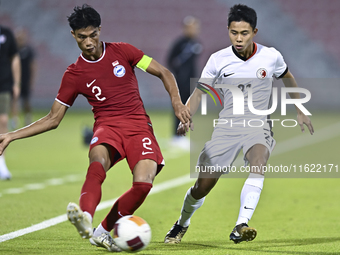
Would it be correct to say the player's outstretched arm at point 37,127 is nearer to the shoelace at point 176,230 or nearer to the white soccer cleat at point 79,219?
the white soccer cleat at point 79,219

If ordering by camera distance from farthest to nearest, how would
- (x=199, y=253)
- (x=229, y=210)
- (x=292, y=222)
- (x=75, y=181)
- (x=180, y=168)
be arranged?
(x=180, y=168)
(x=75, y=181)
(x=229, y=210)
(x=292, y=222)
(x=199, y=253)

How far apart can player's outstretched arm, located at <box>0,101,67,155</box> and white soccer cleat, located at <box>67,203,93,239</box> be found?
3.54 feet

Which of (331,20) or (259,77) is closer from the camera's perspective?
(259,77)

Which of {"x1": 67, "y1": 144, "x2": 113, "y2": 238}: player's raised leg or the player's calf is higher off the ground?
{"x1": 67, "y1": 144, "x2": 113, "y2": 238}: player's raised leg

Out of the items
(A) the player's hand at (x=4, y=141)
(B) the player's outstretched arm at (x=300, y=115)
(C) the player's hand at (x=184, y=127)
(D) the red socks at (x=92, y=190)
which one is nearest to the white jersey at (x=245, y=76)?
(B) the player's outstretched arm at (x=300, y=115)

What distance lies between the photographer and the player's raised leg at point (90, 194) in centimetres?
387

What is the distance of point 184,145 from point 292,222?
791 centimetres

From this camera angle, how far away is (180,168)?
10453 mm

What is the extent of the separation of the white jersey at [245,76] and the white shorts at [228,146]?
0.07 metres

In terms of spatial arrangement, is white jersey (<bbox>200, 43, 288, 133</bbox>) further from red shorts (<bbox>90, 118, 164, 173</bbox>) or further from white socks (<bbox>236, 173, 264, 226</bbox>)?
red shorts (<bbox>90, 118, 164, 173</bbox>)

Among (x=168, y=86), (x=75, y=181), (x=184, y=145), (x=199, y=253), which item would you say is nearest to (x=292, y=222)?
(x=199, y=253)

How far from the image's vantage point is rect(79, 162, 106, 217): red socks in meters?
4.18

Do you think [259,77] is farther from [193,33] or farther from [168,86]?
[193,33]

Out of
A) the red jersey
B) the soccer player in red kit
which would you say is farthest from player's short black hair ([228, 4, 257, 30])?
the red jersey
